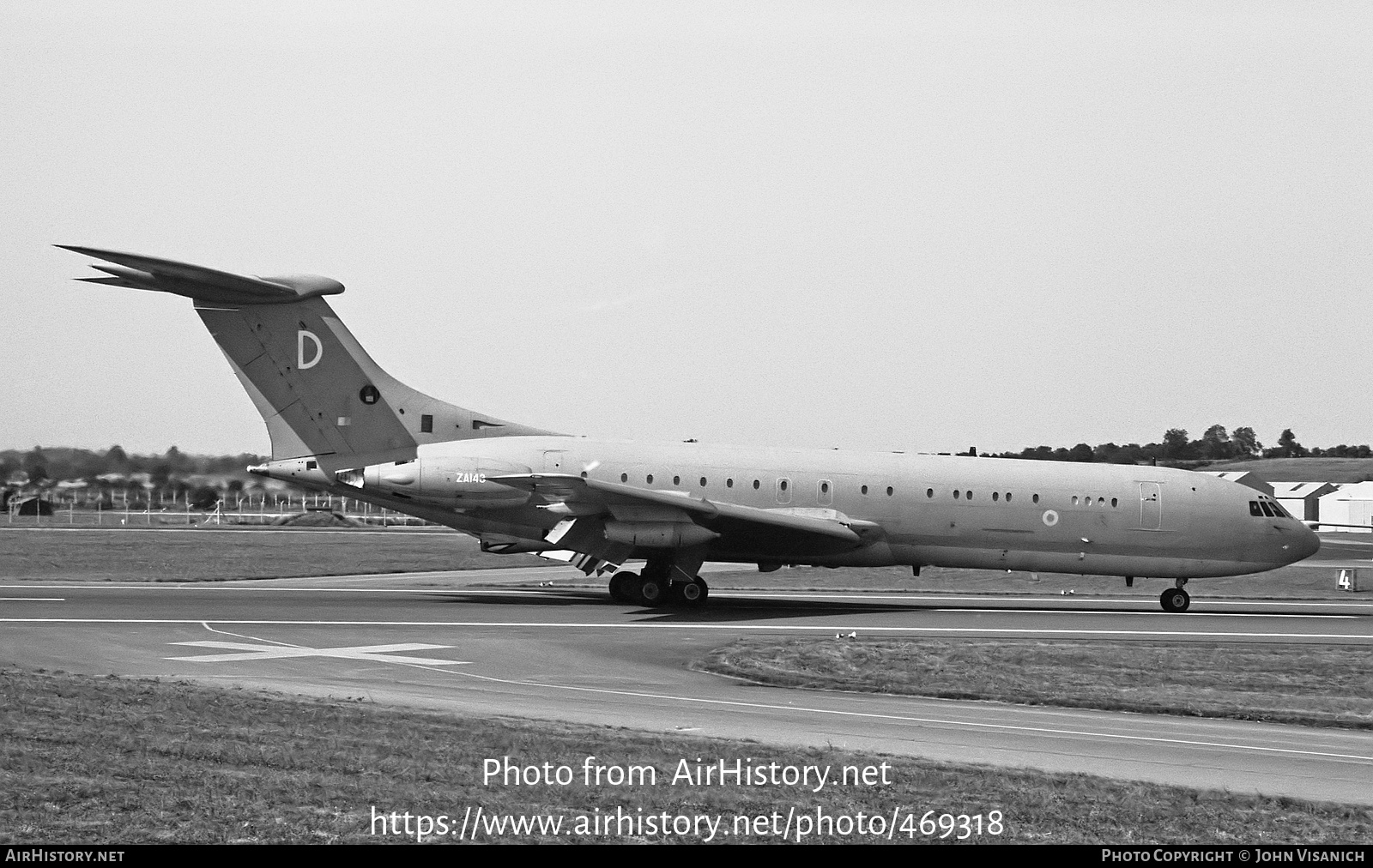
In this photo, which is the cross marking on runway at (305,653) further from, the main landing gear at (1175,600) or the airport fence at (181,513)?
the airport fence at (181,513)

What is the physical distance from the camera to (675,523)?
95.7ft

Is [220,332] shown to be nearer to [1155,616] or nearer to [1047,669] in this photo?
[1047,669]

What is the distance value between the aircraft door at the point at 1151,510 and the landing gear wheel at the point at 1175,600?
164cm

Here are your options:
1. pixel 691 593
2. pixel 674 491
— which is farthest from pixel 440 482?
pixel 691 593

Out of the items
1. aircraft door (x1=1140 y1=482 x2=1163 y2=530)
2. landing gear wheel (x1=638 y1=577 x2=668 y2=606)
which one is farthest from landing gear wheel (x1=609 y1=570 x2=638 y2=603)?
aircraft door (x1=1140 y1=482 x2=1163 y2=530)

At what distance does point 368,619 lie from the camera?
25.1 meters

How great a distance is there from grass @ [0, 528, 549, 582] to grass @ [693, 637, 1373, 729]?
71.5 ft

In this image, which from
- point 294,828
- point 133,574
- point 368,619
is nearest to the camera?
point 294,828

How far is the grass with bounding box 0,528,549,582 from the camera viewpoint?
39406mm

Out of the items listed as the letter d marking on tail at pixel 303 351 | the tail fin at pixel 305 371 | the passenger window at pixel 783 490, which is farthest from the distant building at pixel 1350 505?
the letter d marking on tail at pixel 303 351

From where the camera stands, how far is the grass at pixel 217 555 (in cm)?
3941

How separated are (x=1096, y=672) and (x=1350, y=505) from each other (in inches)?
3511
